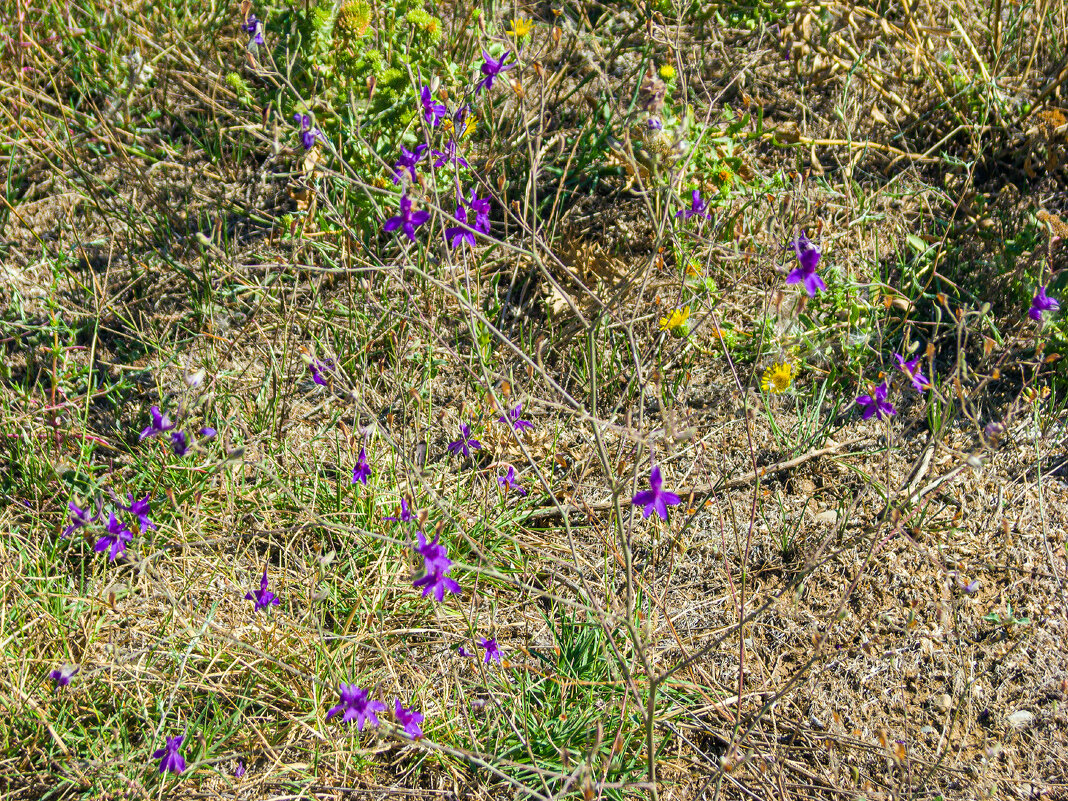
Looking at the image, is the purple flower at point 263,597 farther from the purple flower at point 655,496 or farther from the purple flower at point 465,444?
the purple flower at point 655,496

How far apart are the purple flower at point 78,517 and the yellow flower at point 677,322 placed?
5.14 ft

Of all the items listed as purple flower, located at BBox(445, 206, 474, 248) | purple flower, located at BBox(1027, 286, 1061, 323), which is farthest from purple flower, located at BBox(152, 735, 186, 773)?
purple flower, located at BBox(1027, 286, 1061, 323)

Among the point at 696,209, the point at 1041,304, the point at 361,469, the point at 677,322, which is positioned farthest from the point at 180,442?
the point at 1041,304

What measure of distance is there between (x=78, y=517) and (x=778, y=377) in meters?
1.88

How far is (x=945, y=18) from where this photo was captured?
330cm

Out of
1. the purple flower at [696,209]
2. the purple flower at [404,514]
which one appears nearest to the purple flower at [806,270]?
the purple flower at [696,209]

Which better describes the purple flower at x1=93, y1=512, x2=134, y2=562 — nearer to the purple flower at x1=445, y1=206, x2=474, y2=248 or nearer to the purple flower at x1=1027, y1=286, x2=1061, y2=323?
the purple flower at x1=445, y1=206, x2=474, y2=248

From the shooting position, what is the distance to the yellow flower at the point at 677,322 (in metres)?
2.46

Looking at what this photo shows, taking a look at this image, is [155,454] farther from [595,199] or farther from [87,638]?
[595,199]

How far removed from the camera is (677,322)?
2.47 meters

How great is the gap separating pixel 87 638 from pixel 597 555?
133 centimetres

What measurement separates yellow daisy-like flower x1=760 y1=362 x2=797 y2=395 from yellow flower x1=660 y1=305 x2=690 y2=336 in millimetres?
274

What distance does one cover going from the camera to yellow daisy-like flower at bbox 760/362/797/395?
2.46 meters

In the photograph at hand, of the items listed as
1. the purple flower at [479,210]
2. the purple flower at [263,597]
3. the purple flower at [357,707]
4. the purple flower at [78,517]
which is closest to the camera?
the purple flower at [357,707]
